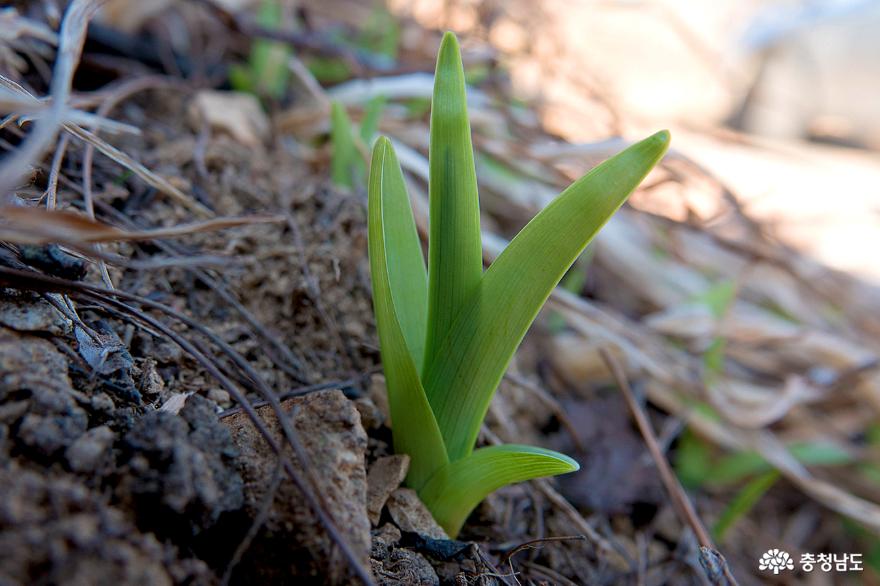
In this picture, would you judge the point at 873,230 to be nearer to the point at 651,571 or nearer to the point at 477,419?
the point at 651,571

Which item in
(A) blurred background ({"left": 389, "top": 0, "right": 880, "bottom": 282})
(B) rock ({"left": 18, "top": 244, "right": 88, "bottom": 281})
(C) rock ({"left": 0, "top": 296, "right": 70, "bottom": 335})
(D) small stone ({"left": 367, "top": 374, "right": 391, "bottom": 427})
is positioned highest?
(A) blurred background ({"left": 389, "top": 0, "right": 880, "bottom": 282})

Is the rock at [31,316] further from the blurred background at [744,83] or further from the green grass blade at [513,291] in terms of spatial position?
the blurred background at [744,83]

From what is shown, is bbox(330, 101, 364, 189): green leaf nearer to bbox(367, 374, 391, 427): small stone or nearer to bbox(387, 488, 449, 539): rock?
bbox(367, 374, 391, 427): small stone

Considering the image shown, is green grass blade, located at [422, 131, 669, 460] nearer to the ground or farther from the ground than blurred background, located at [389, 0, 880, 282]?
nearer to the ground

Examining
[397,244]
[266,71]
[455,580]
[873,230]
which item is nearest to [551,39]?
[266,71]

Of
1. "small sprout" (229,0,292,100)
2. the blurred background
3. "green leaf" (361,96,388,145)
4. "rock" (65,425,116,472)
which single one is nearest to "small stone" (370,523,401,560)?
"rock" (65,425,116,472)

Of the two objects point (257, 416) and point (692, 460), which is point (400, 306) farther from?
point (692, 460)
